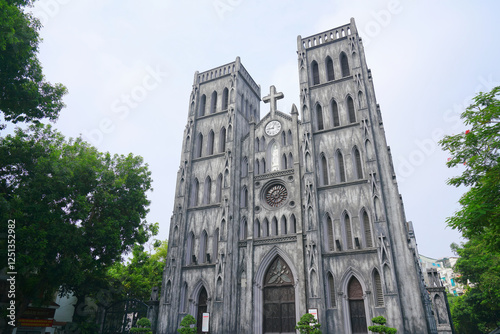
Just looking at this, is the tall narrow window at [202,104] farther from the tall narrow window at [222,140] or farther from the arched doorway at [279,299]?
the arched doorway at [279,299]

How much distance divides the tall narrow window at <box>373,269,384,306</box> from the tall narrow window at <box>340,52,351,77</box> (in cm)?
1555

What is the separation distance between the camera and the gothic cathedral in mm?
19750

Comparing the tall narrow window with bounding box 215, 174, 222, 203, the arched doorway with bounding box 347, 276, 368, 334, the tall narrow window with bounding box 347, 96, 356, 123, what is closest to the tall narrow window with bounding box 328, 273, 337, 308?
the arched doorway with bounding box 347, 276, 368, 334

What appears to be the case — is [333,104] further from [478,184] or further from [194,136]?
[478,184]

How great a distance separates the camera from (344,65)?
27.4m

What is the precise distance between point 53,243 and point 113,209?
470 cm

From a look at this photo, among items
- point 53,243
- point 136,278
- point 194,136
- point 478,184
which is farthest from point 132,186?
point 478,184

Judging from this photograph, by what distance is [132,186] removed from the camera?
23.1 meters

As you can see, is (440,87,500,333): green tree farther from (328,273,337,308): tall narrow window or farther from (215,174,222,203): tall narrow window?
(215,174,222,203): tall narrow window

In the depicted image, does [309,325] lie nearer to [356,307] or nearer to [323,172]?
[356,307]

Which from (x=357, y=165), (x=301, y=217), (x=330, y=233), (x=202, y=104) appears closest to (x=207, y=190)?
(x=301, y=217)

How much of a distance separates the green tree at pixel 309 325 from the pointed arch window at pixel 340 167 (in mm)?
9441

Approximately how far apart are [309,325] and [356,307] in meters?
3.38

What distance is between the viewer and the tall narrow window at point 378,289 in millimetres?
→ 19078
